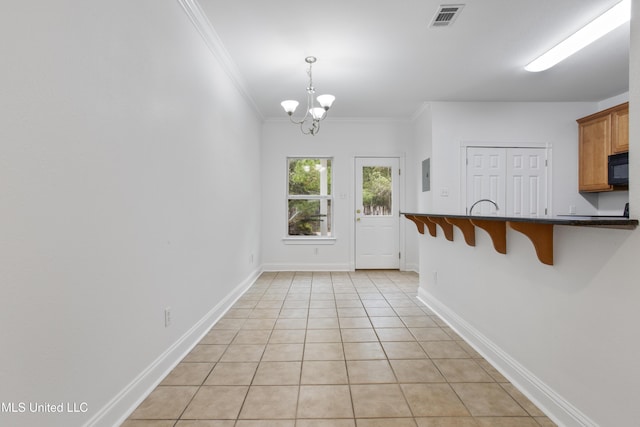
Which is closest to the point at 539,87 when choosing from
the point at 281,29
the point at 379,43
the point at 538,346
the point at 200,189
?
the point at 379,43

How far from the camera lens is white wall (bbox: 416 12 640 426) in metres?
1.24

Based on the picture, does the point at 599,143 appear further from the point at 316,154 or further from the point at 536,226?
the point at 316,154

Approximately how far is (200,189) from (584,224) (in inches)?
96.7

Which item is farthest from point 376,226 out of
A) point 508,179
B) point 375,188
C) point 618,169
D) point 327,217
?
point 618,169

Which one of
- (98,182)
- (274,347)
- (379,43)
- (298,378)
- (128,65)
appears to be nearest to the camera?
(98,182)

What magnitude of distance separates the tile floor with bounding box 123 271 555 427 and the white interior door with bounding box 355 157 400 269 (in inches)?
88.5

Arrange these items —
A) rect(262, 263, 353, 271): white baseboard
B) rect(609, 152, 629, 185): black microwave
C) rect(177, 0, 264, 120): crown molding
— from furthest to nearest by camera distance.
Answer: rect(262, 263, 353, 271): white baseboard, rect(609, 152, 629, 185): black microwave, rect(177, 0, 264, 120): crown molding

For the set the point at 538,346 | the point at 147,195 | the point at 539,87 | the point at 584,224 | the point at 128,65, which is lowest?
the point at 538,346

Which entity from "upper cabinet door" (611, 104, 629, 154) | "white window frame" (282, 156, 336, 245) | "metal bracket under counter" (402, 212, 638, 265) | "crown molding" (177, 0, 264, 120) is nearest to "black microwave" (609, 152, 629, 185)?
"upper cabinet door" (611, 104, 629, 154)

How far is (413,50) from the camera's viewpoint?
308 cm

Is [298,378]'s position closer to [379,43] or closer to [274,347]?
[274,347]

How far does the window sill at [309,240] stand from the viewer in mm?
5480

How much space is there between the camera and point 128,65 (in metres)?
1.65

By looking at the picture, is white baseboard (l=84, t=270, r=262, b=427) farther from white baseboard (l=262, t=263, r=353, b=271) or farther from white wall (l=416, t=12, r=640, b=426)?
white baseboard (l=262, t=263, r=353, b=271)
